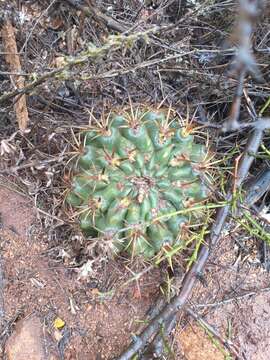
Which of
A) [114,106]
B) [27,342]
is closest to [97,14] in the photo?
[114,106]

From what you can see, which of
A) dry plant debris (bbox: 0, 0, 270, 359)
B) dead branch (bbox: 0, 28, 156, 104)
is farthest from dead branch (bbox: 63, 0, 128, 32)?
dead branch (bbox: 0, 28, 156, 104)

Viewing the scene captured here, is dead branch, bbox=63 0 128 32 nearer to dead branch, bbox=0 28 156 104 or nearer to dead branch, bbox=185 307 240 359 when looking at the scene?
dead branch, bbox=0 28 156 104

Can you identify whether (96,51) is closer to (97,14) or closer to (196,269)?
(97,14)

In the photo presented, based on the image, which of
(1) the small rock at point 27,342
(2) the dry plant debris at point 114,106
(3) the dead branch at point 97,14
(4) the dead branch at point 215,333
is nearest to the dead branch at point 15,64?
(2) the dry plant debris at point 114,106

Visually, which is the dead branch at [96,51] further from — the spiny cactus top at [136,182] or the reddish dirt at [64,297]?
the reddish dirt at [64,297]

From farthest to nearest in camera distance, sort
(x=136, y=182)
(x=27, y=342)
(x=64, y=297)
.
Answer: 1. (x=64, y=297)
2. (x=27, y=342)
3. (x=136, y=182)

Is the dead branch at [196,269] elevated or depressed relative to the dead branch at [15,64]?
depressed
